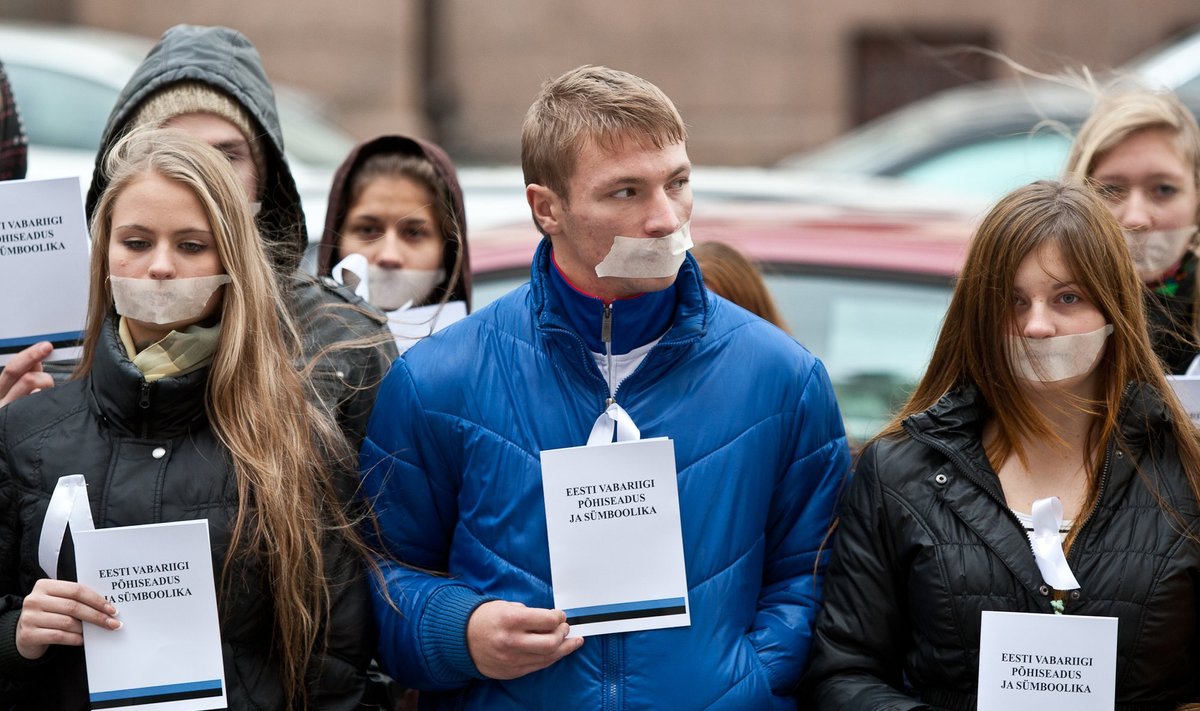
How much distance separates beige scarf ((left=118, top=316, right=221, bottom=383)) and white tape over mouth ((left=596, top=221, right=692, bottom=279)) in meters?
0.81

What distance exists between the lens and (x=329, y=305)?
3.57 metres

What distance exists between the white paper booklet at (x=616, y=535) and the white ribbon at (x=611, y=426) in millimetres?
58

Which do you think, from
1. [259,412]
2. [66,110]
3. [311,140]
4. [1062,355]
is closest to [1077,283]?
[1062,355]

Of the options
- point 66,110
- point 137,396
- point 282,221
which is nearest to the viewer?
point 137,396

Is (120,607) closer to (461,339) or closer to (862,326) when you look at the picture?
(461,339)

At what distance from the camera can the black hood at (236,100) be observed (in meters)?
3.79

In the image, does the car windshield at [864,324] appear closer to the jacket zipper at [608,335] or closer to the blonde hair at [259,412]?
the blonde hair at [259,412]

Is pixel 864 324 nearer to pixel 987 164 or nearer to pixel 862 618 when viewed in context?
pixel 862 618

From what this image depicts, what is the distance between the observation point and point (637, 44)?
15.4 meters

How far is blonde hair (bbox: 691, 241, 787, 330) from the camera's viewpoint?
4101 millimetres

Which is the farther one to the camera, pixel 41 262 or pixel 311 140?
pixel 311 140

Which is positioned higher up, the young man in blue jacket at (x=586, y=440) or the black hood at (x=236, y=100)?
the black hood at (x=236, y=100)

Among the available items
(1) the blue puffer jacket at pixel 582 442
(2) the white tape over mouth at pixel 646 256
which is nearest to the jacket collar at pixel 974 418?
(1) the blue puffer jacket at pixel 582 442

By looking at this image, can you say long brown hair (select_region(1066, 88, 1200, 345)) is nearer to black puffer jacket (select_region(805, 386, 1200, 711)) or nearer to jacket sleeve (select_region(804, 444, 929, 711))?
black puffer jacket (select_region(805, 386, 1200, 711))
